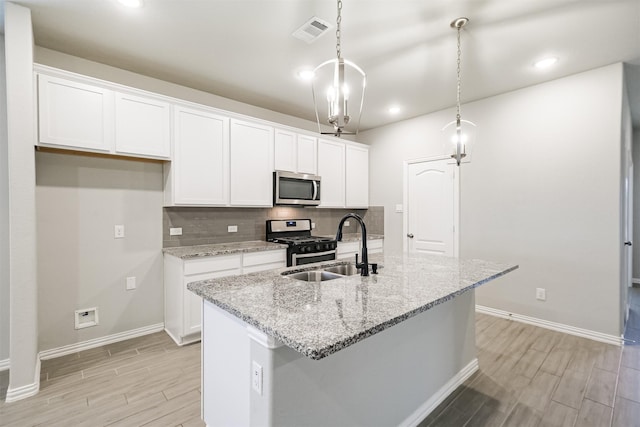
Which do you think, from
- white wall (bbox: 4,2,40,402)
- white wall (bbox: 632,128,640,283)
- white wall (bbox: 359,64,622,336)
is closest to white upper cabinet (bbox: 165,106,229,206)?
white wall (bbox: 4,2,40,402)

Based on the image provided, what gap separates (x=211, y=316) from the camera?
5.31ft

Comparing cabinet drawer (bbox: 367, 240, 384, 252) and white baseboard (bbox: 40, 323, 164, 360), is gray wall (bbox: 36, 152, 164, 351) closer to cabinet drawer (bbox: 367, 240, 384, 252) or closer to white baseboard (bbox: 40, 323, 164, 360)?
white baseboard (bbox: 40, 323, 164, 360)

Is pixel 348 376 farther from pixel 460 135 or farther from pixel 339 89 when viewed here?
pixel 460 135

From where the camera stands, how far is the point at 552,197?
126 inches

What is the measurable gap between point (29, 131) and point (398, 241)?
4.29m

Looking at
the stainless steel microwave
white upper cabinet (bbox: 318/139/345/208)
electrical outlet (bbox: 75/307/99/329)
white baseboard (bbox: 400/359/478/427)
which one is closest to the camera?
white baseboard (bbox: 400/359/478/427)

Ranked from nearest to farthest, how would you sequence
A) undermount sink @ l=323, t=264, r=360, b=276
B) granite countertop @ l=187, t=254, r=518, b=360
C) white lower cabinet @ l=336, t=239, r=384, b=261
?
granite countertop @ l=187, t=254, r=518, b=360 < undermount sink @ l=323, t=264, r=360, b=276 < white lower cabinet @ l=336, t=239, r=384, b=261

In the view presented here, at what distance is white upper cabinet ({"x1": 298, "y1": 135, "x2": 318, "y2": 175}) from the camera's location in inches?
160

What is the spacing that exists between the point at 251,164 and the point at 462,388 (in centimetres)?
294

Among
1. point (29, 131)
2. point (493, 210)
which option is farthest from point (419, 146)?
point (29, 131)

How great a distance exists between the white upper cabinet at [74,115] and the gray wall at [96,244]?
0.34 m

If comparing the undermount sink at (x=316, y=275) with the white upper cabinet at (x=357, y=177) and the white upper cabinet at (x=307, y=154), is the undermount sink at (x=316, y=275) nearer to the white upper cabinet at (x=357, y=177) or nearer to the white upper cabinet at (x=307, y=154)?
the white upper cabinet at (x=307, y=154)

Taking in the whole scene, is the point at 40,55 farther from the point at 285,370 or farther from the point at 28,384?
the point at 285,370

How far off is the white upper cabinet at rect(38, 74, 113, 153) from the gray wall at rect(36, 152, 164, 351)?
0.34 m
